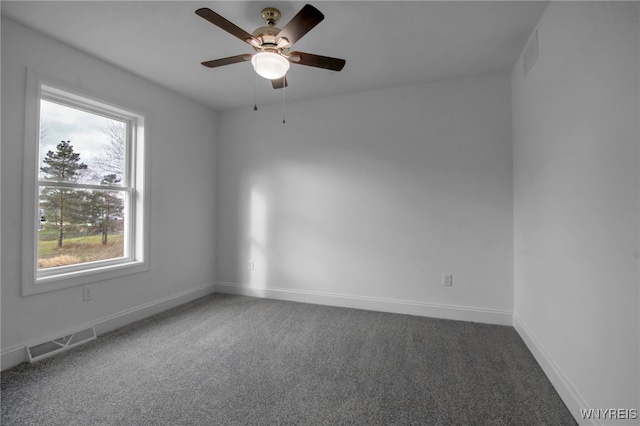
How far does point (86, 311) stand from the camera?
255cm

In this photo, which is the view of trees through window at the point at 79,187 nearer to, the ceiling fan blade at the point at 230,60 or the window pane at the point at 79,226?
the window pane at the point at 79,226

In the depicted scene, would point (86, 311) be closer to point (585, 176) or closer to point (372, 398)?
point (372, 398)

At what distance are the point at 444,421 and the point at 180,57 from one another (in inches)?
135

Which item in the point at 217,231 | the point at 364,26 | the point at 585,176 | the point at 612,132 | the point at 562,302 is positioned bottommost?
the point at 562,302

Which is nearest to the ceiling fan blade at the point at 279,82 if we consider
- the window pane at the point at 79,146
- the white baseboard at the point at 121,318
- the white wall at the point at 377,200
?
the white wall at the point at 377,200

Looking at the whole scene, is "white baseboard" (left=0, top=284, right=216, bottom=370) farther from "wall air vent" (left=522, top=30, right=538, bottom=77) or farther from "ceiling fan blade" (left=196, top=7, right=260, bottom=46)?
"wall air vent" (left=522, top=30, right=538, bottom=77)

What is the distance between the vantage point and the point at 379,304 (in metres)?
3.28

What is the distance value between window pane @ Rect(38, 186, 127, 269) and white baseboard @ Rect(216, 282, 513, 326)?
1564mm

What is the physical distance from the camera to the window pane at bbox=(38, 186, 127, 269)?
93.4 inches

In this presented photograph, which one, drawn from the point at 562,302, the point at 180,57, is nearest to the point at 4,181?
the point at 180,57

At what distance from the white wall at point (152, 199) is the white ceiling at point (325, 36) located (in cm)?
20

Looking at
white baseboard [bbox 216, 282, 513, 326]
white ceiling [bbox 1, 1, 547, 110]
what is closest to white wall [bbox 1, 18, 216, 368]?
white ceiling [bbox 1, 1, 547, 110]

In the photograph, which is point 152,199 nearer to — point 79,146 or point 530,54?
point 79,146

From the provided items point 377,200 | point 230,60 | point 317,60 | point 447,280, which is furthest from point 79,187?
point 447,280
